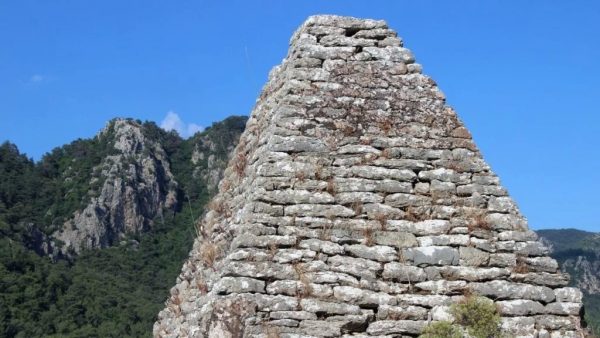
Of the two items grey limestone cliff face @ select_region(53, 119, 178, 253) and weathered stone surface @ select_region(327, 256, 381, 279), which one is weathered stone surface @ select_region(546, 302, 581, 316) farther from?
grey limestone cliff face @ select_region(53, 119, 178, 253)

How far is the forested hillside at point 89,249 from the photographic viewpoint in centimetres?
3622

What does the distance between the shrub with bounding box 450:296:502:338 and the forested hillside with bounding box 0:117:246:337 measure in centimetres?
1913

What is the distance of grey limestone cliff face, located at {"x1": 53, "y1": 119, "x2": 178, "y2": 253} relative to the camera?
54809 millimetres

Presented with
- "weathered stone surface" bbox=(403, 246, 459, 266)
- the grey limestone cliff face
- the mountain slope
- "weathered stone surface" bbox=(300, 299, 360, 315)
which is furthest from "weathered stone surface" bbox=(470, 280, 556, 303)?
the grey limestone cliff face

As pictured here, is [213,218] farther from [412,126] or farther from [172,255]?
[172,255]

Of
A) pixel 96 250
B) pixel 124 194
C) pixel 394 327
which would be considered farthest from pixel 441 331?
pixel 124 194

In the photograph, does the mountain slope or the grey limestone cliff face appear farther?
the grey limestone cliff face

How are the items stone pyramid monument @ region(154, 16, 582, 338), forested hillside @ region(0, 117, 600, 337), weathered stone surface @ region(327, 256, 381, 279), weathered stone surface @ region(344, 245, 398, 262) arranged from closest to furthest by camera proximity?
stone pyramid monument @ region(154, 16, 582, 338) → weathered stone surface @ region(327, 256, 381, 279) → weathered stone surface @ region(344, 245, 398, 262) → forested hillside @ region(0, 117, 600, 337)

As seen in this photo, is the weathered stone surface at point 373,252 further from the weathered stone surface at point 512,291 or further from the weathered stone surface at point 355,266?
the weathered stone surface at point 512,291

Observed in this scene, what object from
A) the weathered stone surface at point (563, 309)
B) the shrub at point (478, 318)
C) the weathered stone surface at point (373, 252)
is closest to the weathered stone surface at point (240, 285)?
the weathered stone surface at point (373, 252)

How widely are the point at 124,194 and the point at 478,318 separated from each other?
184 ft

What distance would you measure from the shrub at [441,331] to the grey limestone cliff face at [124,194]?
49549mm

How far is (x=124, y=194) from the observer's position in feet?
196

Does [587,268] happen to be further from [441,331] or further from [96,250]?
[441,331]
